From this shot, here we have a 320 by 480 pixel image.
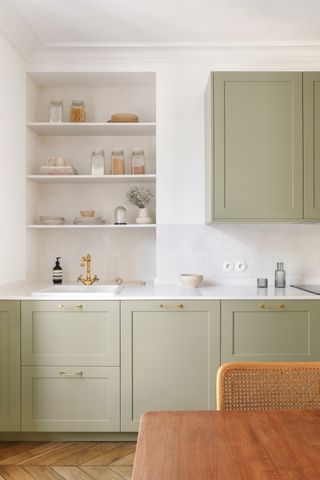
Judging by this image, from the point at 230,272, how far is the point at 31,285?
1.41 meters

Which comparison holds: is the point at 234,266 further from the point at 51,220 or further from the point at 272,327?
the point at 51,220

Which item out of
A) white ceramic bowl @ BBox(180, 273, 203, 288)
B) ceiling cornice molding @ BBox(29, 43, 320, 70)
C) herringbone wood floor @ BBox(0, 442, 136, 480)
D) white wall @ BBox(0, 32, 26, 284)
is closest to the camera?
herringbone wood floor @ BBox(0, 442, 136, 480)

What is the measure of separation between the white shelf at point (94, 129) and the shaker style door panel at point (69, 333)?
4.25 feet

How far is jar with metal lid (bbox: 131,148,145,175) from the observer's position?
3.33m

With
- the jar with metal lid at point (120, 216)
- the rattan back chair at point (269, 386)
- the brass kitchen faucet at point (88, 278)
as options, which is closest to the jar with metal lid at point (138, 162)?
the jar with metal lid at point (120, 216)

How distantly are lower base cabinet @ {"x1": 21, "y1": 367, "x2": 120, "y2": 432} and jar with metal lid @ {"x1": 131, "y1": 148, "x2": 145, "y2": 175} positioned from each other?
1429 millimetres

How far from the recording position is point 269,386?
53.5 inches

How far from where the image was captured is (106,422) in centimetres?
266

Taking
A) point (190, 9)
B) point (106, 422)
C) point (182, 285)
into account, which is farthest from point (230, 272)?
point (190, 9)

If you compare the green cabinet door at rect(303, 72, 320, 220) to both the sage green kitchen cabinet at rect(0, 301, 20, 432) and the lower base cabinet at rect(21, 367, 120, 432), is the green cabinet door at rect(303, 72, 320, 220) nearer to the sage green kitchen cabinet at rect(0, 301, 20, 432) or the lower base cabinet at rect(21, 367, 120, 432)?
the lower base cabinet at rect(21, 367, 120, 432)

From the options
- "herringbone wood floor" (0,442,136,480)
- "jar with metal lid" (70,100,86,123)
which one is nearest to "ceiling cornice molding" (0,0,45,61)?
"jar with metal lid" (70,100,86,123)

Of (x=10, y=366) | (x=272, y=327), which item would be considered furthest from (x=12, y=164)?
(x=272, y=327)

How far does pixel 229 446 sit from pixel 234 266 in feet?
7.53

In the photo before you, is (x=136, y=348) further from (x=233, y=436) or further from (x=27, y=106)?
(x=27, y=106)
